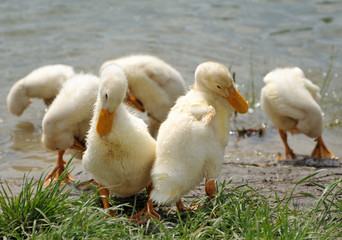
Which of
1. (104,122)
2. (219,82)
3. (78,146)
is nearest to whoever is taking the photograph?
(104,122)

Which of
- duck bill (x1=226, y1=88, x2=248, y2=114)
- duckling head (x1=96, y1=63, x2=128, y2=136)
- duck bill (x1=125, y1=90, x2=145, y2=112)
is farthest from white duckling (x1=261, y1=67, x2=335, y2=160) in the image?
duckling head (x1=96, y1=63, x2=128, y2=136)

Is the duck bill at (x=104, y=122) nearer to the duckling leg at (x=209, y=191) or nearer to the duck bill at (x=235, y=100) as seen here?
the duckling leg at (x=209, y=191)

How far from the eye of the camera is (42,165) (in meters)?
6.54

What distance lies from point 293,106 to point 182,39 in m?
5.57

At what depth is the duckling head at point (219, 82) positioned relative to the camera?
4336mm

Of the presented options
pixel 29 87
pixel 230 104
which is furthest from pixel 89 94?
pixel 29 87

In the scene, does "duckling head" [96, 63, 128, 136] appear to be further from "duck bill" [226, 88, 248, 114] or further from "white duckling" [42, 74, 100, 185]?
"white duckling" [42, 74, 100, 185]

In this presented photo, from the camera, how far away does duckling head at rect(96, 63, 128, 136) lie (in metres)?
3.70

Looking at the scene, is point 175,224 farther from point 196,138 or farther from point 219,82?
point 219,82

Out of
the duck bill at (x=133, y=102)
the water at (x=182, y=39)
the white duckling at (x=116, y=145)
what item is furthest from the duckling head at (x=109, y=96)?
the water at (x=182, y=39)

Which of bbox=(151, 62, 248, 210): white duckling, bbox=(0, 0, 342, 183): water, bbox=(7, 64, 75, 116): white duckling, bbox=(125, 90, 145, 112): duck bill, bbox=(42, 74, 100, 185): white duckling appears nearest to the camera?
bbox=(151, 62, 248, 210): white duckling

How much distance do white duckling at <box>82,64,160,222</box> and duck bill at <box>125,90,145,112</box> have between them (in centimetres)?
240

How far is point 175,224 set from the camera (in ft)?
12.2

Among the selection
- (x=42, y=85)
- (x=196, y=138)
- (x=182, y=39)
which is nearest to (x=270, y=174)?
(x=196, y=138)
